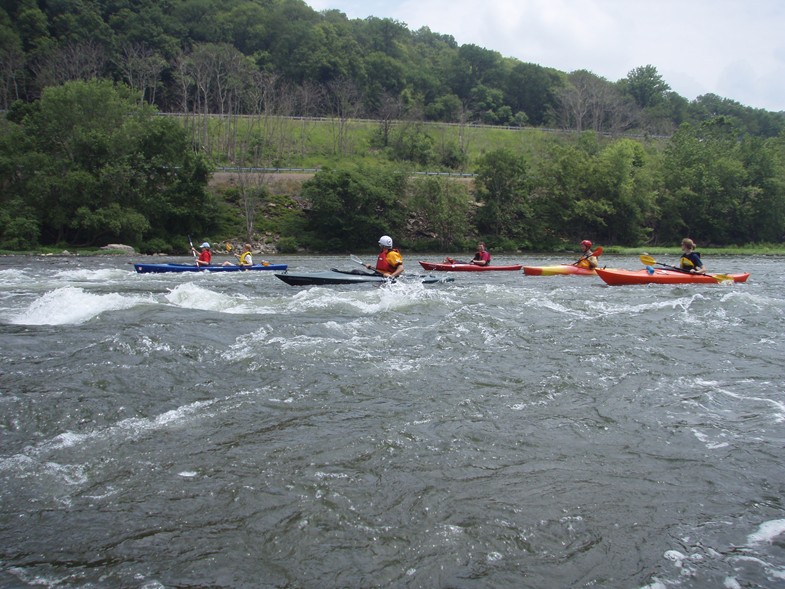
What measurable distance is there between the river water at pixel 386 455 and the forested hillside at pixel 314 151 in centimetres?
2681

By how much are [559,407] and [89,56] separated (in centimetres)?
5972

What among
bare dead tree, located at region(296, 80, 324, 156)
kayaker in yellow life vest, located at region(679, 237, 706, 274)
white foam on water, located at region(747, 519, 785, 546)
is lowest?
white foam on water, located at region(747, 519, 785, 546)

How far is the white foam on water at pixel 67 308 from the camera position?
35.5 ft

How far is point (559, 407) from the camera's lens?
6602mm

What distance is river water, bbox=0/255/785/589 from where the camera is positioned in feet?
12.3

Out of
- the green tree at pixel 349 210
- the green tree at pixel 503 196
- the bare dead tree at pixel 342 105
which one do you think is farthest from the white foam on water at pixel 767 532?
the bare dead tree at pixel 342 105

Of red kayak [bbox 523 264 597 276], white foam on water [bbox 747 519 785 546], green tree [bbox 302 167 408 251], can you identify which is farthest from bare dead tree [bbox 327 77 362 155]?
white foam on water [bbox 747 519 785 546]

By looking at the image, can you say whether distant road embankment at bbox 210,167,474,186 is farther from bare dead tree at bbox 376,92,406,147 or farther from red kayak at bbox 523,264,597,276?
red kayak at bbox 523,264,597,276

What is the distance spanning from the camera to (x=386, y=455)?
5.25 m

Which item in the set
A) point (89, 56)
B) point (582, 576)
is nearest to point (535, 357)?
point (582, 576)

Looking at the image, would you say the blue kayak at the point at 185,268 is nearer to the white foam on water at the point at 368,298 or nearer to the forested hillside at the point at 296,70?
the white foam on water at the point at 368,298

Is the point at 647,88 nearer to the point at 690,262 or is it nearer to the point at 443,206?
the point at 443,206

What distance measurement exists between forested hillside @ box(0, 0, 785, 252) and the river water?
26.8 metres

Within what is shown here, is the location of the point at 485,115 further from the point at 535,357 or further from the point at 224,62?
the point at 535,357
